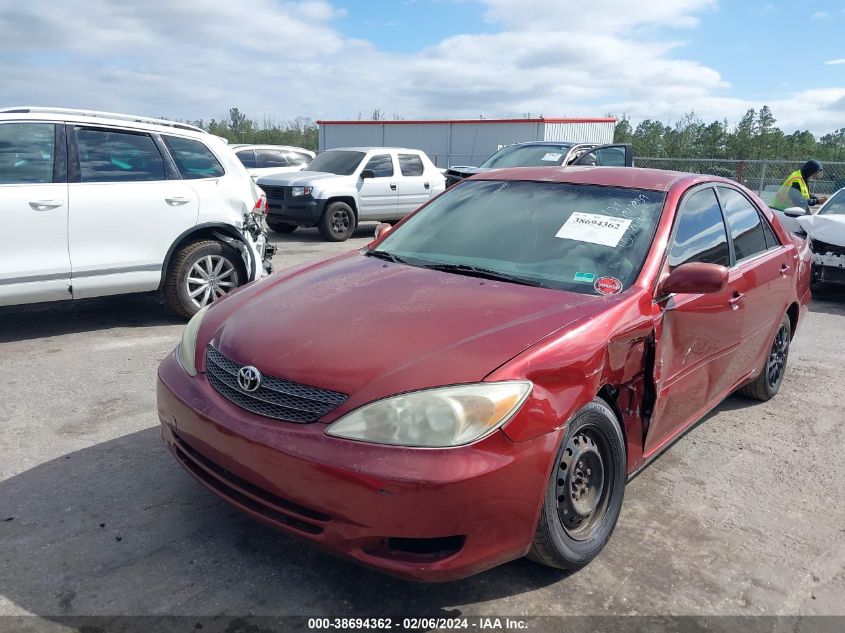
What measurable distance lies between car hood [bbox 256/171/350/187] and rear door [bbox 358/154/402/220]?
1.63ft

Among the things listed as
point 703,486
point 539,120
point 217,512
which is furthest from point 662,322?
point 539,120

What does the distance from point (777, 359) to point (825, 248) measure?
4.51 meters

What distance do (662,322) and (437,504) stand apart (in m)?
1.54

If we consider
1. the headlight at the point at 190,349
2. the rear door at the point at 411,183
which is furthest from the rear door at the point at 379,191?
the headlight at the point at 190,349

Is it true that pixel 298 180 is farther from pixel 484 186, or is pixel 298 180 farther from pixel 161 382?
pixel 161 382

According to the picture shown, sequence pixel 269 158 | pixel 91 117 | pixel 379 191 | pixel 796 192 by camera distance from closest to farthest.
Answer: pixel 91 117, pixel 796 192, pixel 379 191, pixel 269 158

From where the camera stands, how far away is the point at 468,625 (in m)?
2.56

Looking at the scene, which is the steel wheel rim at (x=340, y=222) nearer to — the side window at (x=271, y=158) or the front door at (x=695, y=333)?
the side window at (x=271, y=158)

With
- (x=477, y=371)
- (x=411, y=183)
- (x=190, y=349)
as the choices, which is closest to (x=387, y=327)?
(x=477, y=371)

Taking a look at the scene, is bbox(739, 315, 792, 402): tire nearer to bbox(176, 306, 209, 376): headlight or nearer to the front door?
the front door

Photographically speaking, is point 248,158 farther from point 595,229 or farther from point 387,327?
point 387,327

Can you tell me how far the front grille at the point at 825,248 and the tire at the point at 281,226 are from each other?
339 inches

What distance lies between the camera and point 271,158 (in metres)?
16.5

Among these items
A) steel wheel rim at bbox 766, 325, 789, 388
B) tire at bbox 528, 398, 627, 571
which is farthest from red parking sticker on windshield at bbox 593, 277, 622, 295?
steel wheel rim at bbox 766, 325, 789, 388
